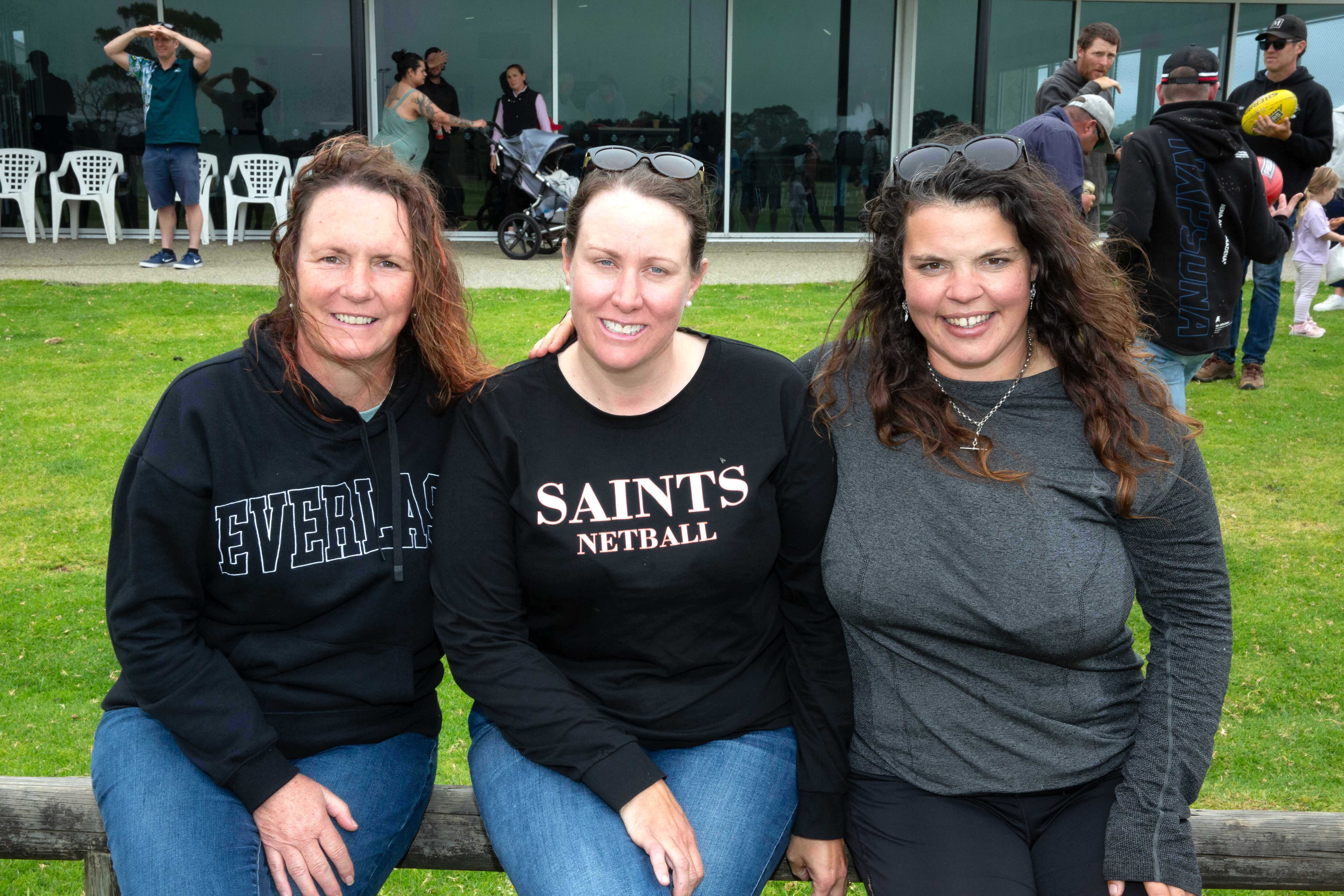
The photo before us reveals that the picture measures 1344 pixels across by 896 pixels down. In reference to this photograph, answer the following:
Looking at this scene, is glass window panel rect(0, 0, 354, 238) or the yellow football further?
glass window panel rect(0, 0, 354, 238)

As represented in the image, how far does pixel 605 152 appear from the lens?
2.21 meters

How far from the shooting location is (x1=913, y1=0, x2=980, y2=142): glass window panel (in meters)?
15.0

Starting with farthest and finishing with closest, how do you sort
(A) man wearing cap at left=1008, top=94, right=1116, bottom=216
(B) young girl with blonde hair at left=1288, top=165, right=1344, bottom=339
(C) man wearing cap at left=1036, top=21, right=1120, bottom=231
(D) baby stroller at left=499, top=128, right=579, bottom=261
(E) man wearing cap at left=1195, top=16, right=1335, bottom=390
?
(D) baby stroller at left=499, top=128, right=579, bottom=261, (B) young girl with blonde hair at left=1288, top=165, right=1344, bottom=339, (E) man wearing cap at left=1195, top=16, right=1335, bottom=390, (C) man wearing cap at left=1036, top=21, right=1120, bottom=231, (A) man wearing cap at left=1008, top=94, right=1116, bottom=216

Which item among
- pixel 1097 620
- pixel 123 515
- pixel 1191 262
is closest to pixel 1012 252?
pixel 1097 620

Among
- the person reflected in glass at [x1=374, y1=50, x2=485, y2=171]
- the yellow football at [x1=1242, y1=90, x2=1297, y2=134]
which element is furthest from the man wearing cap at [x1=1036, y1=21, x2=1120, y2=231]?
the person reflected in glass at [x1=374, y1=50, x2=485, y2=171]

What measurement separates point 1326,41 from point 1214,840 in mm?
17020

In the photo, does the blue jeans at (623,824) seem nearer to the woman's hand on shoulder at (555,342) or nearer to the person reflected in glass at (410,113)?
the woman's hand on shoulder at (555,342)

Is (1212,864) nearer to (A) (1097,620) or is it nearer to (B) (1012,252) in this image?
(A) (1097,620)

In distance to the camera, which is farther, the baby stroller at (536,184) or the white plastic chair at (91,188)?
the white plastic chair at (91,188)

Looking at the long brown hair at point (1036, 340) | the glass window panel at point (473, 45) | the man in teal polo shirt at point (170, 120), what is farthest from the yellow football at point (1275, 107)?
the glass window panel at point (473, 45)

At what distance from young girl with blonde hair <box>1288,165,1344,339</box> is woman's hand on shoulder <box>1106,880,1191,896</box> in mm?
8549

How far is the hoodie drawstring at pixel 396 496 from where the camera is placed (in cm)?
222

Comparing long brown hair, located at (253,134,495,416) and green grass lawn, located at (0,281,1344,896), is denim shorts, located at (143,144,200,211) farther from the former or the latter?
long brown hair, located at (253,134,495,416)

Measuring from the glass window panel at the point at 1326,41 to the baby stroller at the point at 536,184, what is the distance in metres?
10.4
